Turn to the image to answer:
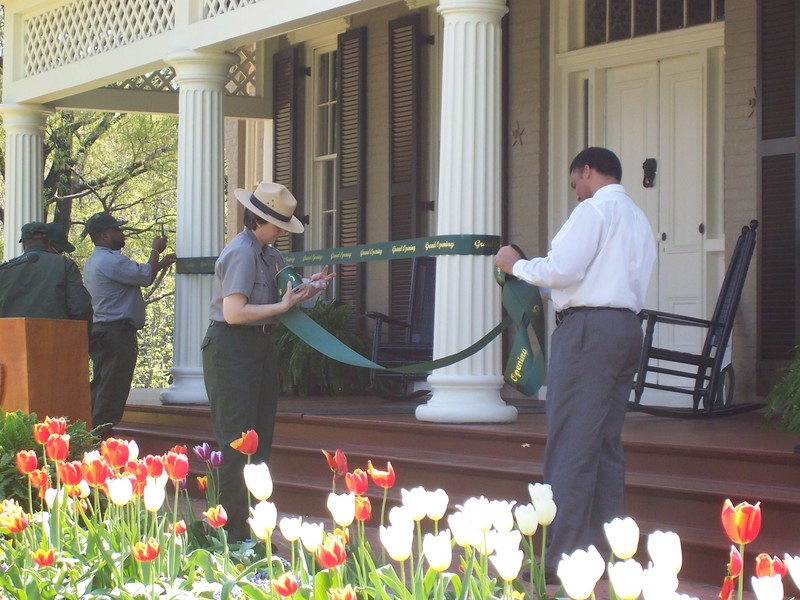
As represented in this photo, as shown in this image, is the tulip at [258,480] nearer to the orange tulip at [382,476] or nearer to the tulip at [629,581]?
the orange tulip at [382,476]

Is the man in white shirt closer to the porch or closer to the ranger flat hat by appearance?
the porch

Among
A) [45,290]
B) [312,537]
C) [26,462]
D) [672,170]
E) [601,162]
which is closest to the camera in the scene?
[312,537]

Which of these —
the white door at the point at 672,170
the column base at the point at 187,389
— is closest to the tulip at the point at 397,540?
the white door at the point at 672,170

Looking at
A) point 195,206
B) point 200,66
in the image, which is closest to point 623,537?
point 195,206

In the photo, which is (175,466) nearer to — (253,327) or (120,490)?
(120,490)

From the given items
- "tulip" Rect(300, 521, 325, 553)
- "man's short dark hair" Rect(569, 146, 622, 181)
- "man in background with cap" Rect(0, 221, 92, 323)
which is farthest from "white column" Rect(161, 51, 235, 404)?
"tulip" Rect(300, 521, 325, 553)

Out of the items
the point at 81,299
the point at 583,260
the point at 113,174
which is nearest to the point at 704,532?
the point at 583,260

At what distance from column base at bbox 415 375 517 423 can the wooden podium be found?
6.90 ft

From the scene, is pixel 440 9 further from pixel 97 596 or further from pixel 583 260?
pixel 97 596

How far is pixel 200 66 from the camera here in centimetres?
979

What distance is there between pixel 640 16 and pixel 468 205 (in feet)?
9.22

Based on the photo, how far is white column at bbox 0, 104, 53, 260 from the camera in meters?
11.8

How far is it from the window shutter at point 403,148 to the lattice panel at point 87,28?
82.7 inches

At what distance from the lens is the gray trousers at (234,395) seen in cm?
551
